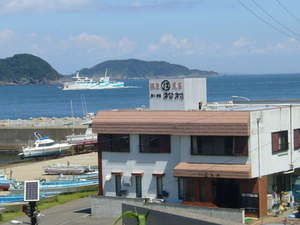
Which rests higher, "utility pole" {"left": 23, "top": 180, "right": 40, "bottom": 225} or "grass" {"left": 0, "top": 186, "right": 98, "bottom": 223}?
"utility pole" {"left": 23, "top": 180, "right": 40, "bottom": 225}

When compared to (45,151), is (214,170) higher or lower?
higher

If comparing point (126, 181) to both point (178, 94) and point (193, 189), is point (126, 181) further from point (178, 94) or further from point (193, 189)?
Result: point (178, 94)

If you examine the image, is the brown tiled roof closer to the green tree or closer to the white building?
the white building

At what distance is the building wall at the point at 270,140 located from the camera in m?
25.8

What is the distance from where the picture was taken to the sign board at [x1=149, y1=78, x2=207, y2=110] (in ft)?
94.0

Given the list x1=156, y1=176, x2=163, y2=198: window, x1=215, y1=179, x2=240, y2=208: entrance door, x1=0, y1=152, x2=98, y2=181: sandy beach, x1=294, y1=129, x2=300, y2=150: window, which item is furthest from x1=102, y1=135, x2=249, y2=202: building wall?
x1=0, y1=152, x2=98, y2=181: sandy beach

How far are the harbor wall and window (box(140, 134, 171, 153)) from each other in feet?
156

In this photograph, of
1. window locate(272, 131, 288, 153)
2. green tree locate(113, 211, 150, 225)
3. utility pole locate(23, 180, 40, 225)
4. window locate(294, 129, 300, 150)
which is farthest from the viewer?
window locate(294, 129, 300, 150)

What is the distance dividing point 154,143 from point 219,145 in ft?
9.47

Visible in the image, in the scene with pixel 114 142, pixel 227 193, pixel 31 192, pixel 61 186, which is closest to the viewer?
pixel 31 192

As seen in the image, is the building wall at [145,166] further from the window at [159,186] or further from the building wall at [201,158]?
the building wall at [201,158]

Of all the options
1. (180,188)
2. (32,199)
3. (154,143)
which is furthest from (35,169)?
(32,199)

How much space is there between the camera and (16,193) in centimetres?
3794

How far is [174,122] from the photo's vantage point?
88.4 ft
